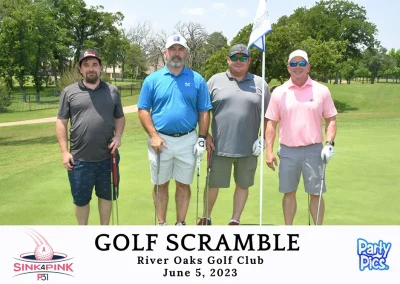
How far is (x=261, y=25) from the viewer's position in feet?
13.0

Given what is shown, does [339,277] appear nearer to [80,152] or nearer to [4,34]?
[80,152]

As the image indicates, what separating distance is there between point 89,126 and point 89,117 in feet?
0.26

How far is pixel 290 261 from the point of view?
8.93ft

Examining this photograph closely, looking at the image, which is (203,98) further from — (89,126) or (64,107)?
(64,107)

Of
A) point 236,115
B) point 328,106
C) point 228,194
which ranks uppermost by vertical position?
point 328,106

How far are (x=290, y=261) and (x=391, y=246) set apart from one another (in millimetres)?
627

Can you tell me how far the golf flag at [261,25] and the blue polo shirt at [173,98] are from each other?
25.9 inches

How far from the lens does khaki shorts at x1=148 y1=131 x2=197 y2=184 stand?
Answer: 3.97 metres

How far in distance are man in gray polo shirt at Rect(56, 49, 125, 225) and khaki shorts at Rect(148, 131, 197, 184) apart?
0.42 meters

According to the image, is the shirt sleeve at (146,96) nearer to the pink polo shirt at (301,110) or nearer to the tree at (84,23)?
the pink polo shirt at (301,110)

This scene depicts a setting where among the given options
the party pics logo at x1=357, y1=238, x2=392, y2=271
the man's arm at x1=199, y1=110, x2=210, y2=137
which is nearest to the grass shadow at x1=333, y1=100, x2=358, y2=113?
the man's arm at x1=199, y1=110, x2=210, y2=137

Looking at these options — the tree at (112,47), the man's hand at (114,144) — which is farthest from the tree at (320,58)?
the tree at (112,47)

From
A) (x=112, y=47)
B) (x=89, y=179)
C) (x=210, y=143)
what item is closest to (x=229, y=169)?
(x=210, y=143)

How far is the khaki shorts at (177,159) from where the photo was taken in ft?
13.0
